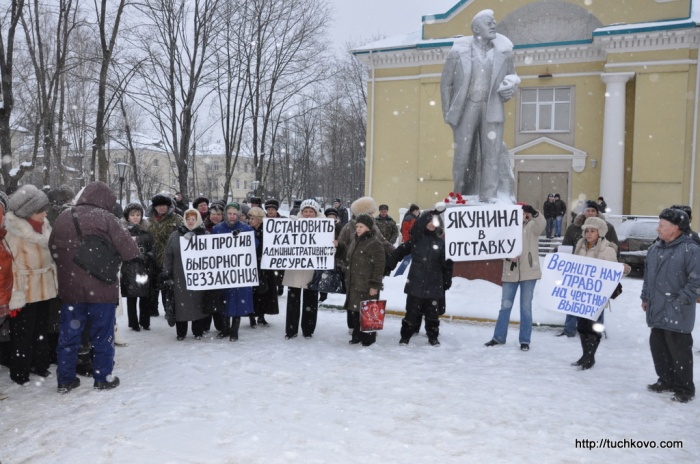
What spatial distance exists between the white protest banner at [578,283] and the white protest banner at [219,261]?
3.68m

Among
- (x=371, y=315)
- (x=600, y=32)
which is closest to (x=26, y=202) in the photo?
(x=371, y=315)

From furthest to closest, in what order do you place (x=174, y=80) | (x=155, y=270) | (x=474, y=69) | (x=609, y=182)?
(x=174, y=80), (x=609, y=182), (x=474, y=69), (x=155, y=270)

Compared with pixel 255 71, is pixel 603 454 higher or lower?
lower

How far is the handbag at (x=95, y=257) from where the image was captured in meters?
5.62

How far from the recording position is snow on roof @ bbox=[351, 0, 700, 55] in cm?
2136

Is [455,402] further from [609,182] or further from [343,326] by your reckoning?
[609,182]

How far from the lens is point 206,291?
7.95 metres

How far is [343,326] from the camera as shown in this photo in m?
9.15

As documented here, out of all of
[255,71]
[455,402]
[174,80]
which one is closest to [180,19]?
[174,80]

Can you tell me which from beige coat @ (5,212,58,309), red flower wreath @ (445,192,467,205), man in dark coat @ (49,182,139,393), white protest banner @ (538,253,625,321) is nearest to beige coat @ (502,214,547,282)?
white protest banner @ (538,253,625,321)

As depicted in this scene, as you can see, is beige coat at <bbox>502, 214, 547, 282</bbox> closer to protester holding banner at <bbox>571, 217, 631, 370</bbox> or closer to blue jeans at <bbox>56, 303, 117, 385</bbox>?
protester holding banner at <bbox>571, 217, 631, 370</bbox>

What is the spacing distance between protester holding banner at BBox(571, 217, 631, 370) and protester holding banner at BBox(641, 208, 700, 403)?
35.3 inches

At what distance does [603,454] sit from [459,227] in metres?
4.03

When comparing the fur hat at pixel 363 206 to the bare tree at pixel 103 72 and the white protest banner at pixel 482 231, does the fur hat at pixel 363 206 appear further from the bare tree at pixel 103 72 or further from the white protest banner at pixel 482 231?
the bare tree at pixel 103 72
